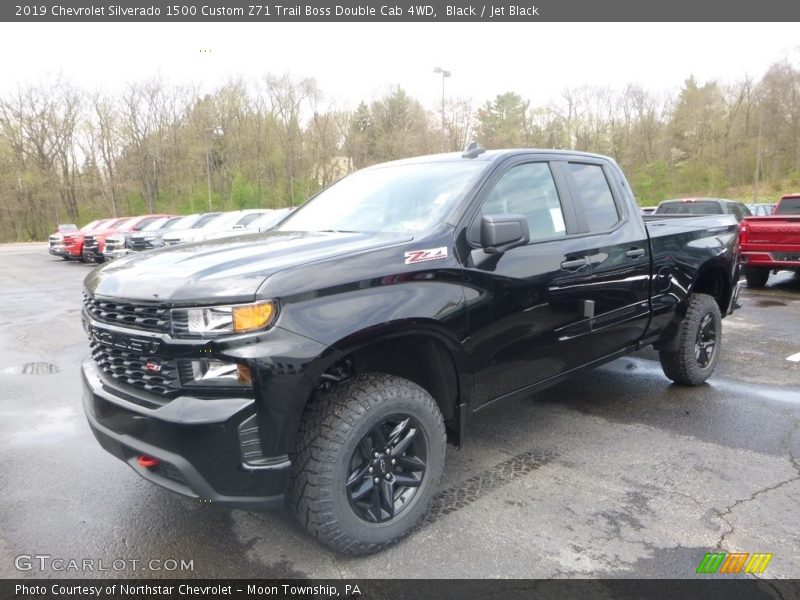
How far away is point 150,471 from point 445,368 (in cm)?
144

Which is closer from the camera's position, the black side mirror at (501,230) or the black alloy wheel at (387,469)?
the black alloy wheel at (387,469)

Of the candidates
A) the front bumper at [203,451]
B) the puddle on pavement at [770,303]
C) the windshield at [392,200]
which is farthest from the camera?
the puddle on pavement at [770,303]

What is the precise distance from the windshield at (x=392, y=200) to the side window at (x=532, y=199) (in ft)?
0.59

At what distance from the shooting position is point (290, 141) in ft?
160

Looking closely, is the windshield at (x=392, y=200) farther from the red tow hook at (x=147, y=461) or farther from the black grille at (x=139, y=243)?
the black grille at (x=139, y=243)

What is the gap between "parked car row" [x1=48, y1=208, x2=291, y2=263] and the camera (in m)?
17.1

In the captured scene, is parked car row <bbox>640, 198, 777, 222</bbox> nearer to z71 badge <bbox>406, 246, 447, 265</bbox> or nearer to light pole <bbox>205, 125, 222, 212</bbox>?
z71 badge <bbox>406, 246, 447, 265</bbox>

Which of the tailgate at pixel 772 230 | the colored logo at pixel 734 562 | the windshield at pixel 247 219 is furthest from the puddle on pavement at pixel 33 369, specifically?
the windshield at pixel 247 219

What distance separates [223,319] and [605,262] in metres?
2.62

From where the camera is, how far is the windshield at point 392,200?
3.16 m

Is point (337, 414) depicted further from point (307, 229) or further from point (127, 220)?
point (127, 220)

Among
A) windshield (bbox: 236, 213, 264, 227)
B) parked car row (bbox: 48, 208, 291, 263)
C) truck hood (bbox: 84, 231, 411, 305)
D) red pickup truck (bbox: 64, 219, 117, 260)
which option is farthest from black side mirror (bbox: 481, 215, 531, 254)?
red pickup truck (bbox: 64, 219, 117, 260)

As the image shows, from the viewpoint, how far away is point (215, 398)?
2.21 meters

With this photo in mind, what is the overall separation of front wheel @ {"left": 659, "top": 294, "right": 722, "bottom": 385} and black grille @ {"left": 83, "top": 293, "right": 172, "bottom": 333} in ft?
13.3
